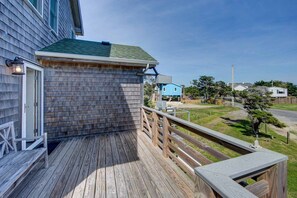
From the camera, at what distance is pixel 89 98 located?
4.71m

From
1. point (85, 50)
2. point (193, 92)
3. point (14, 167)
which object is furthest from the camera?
point (193, 92)

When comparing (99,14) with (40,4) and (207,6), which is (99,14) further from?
(207,6)

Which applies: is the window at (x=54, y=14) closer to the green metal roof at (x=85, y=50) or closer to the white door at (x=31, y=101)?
the green metal roof at (x=85, y=50)

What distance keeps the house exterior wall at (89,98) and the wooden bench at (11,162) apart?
69.5 inches

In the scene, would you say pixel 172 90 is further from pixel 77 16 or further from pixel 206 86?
pixel 77 16

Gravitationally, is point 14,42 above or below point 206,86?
below

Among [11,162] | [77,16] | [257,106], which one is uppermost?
[77,16]

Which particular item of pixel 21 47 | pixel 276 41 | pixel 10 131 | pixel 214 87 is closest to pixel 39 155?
pixel 10 131

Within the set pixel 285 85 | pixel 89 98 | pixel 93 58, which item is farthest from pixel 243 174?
pixel 285 85

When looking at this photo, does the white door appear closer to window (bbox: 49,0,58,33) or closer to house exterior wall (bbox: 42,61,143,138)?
house exterior wall (bbox: 42,61,143,138)

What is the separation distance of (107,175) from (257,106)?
11.5 m

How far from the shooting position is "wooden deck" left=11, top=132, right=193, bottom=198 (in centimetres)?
204

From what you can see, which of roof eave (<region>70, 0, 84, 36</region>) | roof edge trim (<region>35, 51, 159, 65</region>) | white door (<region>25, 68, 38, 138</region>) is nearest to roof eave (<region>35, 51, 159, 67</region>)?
roof edge trim (<region>35, 51, 159, 65</region>)

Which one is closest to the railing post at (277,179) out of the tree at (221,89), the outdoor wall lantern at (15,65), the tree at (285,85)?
the outdoor wall lantern at (15,65)
